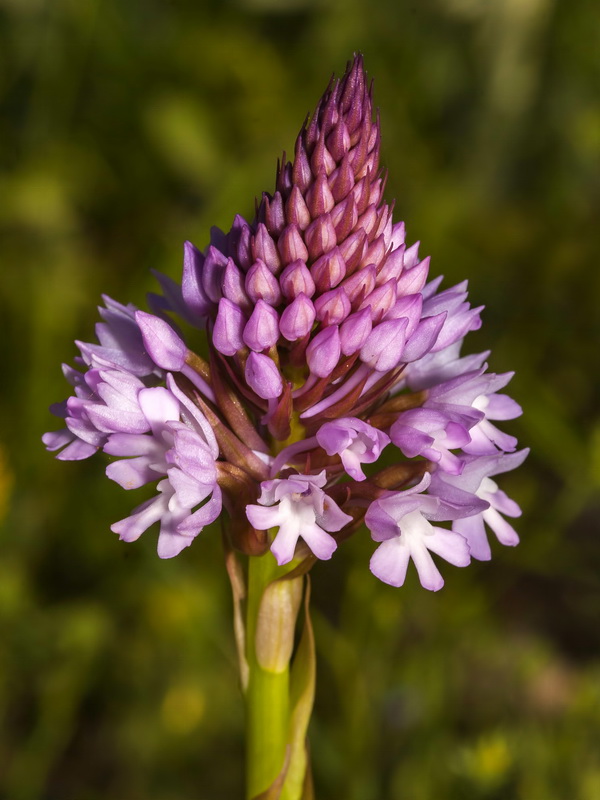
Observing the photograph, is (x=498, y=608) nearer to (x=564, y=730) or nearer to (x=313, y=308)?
(x=564, y=730)

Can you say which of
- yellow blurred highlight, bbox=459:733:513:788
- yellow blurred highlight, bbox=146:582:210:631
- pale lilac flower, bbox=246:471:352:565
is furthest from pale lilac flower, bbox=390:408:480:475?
yellow blurred highlight, bbox=146:582:210:631

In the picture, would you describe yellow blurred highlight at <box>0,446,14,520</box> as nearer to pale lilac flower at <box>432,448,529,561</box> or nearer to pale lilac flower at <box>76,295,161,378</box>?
pale lilac flower at <box>76,295,161,378</box>

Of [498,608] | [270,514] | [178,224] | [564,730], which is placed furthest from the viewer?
[178,224]

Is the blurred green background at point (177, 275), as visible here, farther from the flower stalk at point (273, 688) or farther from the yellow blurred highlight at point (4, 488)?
the flower stalk at point (273, 688)

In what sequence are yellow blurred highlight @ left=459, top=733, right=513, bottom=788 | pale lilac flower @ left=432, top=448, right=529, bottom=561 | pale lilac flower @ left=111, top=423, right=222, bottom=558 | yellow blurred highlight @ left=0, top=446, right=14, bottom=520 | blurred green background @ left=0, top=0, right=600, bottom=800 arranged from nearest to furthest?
pale lilac flower @ left=111, top=423, right=222, bottom=558
pale lilac flower @ left=432, top=448, right=529, bottom=561
yellow blurred highlight @ left=459, top=733, right=513, bottom=788
blurred green background @ left=0, top=0, right=600, bottom=800
yellow blurred highlight @ left=0, top=446, right=14, bottom=520

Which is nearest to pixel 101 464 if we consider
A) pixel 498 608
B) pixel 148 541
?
pixel 148 541

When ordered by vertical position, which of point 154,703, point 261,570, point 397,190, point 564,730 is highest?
point 397,190
